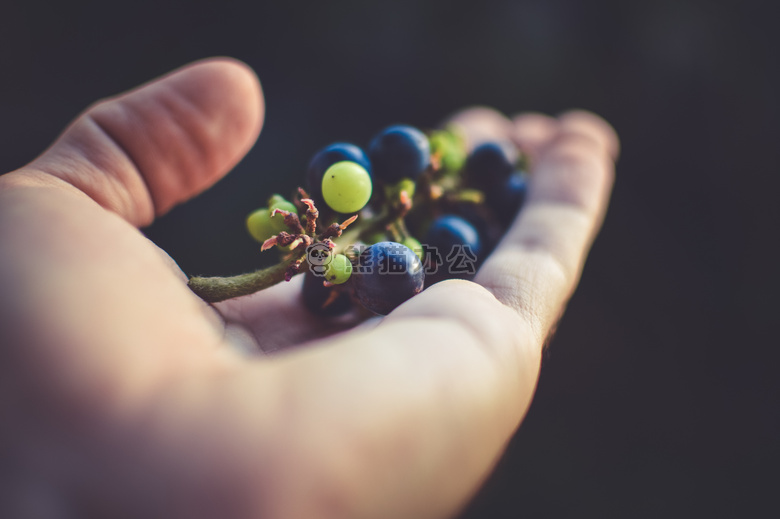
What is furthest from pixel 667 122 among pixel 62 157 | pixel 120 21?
pixel 120 21

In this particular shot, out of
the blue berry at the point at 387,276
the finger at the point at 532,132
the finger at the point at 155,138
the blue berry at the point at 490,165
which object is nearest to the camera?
the blue berry at the point at 387,276

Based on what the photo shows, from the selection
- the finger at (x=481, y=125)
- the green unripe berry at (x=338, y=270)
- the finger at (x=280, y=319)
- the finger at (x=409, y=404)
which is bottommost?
the finger at (x=280, y=319)

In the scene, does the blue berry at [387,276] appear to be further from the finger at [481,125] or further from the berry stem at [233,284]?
the finger at [481,125]

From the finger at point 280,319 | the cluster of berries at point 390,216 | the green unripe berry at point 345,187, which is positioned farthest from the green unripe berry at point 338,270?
the finger at point 280,319

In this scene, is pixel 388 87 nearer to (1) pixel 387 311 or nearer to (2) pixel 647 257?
(2) pixel 647 257

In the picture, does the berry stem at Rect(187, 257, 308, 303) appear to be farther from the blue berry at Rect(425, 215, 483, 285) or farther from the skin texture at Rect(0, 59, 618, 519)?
the blue berry at Rect(425, 215, 483, 285)

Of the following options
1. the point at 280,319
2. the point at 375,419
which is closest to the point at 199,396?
the point at 375,419

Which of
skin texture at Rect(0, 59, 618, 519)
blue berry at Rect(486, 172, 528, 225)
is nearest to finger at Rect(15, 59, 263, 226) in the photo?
skin texture at Rect(0, 59, 618, 519)
